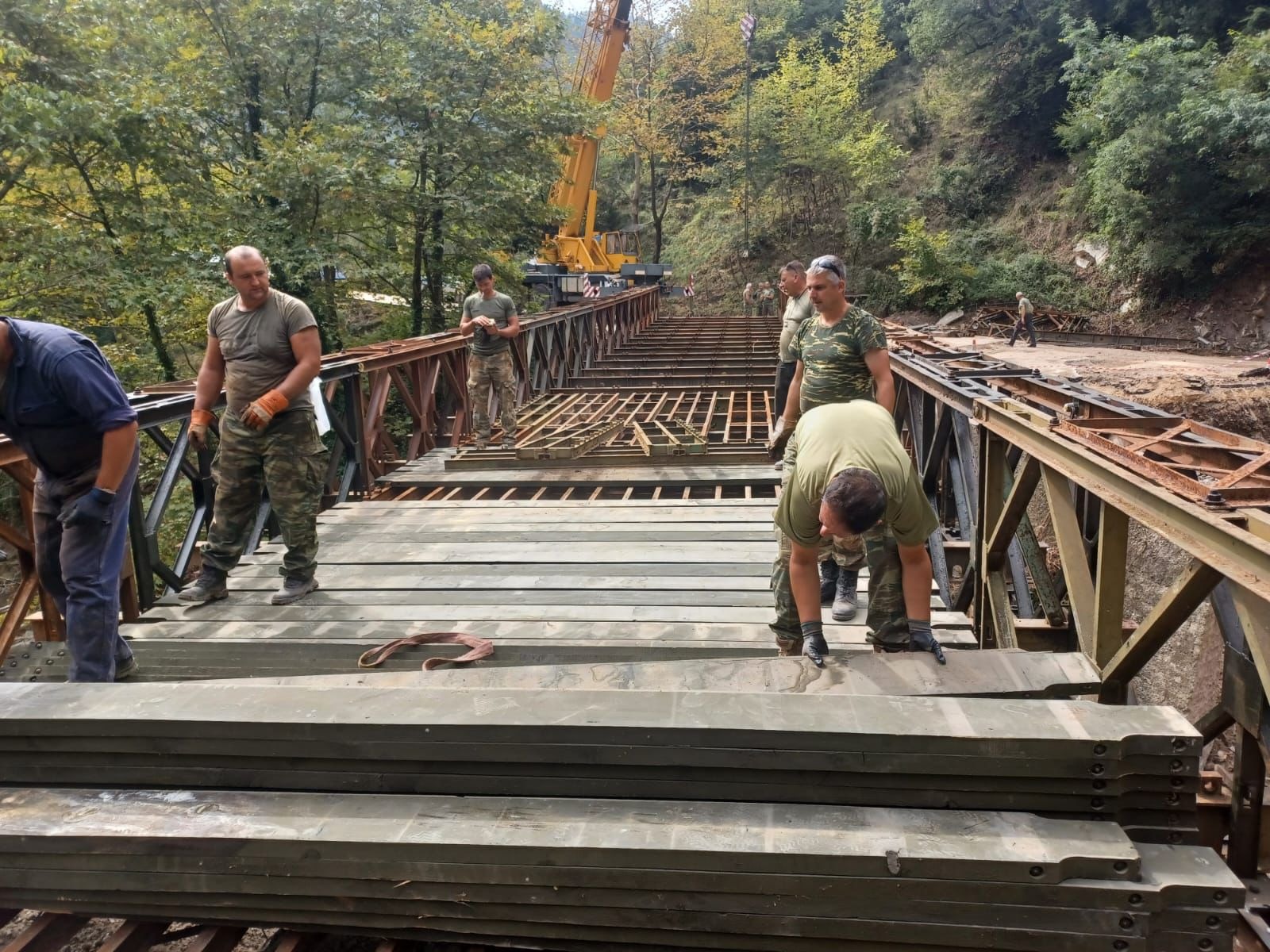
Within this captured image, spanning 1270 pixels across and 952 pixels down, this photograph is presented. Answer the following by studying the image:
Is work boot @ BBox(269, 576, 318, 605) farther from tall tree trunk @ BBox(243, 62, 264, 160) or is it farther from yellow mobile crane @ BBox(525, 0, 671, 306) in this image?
yellow mobile crane @ BBox(525, 0, 671, 306)

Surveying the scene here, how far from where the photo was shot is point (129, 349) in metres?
13.3

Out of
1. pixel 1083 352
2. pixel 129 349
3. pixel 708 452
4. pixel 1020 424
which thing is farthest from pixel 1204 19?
pixel 129 349

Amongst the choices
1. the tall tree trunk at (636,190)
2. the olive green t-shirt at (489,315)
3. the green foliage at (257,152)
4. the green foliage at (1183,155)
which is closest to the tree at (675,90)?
the tall tree trunk at (636,190)

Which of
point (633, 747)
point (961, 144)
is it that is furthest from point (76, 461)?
point (961, 144)

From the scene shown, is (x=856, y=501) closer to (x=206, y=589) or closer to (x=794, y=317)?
(x=206, y=589)

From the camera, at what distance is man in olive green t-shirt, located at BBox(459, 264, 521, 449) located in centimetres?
661

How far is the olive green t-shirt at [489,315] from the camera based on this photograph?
6668mm

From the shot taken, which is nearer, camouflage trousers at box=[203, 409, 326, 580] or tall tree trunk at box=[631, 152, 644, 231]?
camouflage trousers at box=[203, 409, 326, 580]

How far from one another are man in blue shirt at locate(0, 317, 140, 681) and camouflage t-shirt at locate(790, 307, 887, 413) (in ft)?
9.07

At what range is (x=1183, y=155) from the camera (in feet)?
60.8

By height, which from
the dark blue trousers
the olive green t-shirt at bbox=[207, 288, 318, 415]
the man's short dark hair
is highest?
the olive green t-shirt at bbox=[207, 288, 318, 415]

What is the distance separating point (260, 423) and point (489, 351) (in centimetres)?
347

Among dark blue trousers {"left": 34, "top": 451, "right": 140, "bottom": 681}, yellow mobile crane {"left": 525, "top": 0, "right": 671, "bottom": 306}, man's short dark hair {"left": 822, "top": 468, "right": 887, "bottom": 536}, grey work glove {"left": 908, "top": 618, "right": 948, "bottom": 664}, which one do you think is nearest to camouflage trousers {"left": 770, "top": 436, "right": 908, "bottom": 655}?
grey work glove {"left": 908, "top": 618, "right": 948, "bottom": 664}

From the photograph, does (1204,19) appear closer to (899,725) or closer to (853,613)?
(853,613)
